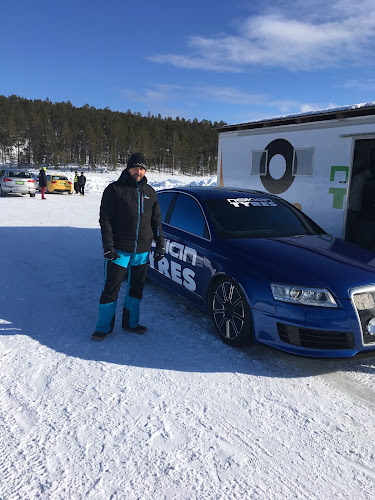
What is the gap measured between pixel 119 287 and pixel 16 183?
18.6 m

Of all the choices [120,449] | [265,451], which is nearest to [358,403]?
[265,451]

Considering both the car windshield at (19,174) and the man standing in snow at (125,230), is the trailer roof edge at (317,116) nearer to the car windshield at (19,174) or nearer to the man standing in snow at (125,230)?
the man standing in snow at (125,230)

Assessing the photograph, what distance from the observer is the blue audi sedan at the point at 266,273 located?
3066mm

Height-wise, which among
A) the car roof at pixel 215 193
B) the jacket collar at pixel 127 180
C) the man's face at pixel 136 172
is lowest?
the car roof at pixel 215 193

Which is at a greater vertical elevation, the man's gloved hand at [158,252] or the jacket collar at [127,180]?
the jacket collar at [127,180]

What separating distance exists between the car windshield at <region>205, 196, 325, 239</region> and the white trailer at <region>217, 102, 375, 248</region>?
193cm

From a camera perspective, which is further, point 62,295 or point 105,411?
point 62,295

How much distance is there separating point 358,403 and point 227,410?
3.21 feet

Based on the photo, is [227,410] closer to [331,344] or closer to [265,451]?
[265,451]

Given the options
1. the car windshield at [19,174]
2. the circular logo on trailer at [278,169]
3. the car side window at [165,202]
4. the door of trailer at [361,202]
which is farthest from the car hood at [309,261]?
the car windshield at [19,174]

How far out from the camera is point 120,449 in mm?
2305

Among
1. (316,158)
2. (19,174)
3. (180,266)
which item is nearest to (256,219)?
(180,266)

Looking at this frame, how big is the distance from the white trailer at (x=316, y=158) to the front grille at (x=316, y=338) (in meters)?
3.62

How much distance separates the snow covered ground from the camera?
208cm
